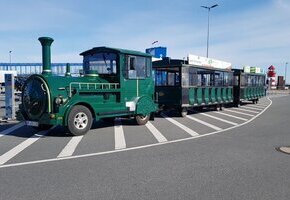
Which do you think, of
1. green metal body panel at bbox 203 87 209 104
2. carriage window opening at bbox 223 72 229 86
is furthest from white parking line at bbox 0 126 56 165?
carriage window opening at bbox 223 72 229 86

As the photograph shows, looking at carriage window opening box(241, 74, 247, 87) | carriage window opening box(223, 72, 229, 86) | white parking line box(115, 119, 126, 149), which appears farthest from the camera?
carriage window opening box(241, 74, 247, 87)

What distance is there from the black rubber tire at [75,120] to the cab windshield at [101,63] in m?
2.00

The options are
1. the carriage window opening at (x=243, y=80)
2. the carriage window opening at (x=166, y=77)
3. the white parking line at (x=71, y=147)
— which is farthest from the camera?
the carriage window opening at (x=243, y=80)

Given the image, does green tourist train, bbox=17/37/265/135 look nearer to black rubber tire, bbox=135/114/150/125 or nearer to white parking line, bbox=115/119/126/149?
black rubber tire, bbox=135/114/150/125

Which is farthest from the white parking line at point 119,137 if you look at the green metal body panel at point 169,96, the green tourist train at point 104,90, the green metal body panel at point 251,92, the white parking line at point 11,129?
the green metal body panel at point 251,92

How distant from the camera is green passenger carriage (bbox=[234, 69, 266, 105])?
22.6 m

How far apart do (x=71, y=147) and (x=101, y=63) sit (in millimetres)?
4316

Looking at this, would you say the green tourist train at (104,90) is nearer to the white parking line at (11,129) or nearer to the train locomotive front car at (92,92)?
the train locomotive front car at (92,92)

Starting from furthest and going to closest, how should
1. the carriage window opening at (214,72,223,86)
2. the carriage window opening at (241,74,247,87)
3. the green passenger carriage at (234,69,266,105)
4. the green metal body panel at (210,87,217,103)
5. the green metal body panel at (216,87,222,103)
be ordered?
1. the carriage window opening at (241,74,247,87)
2. the green passenger carriage at (234,69,266,105)
3. the green metal body panel at (216,87,222,103)
4. the carriage window opening at (214,72,223,86)
5. the green metal body panel at (210,87,217,103)

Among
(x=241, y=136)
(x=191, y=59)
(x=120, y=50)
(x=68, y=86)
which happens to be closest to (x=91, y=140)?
(x=68, y=86)

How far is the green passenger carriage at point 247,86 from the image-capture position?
22567 millimetres

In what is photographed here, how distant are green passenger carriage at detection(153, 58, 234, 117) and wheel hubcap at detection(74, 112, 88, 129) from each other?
16.6ft

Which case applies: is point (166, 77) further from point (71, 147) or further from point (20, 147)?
point (20, 147)

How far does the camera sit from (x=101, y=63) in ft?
37.1
